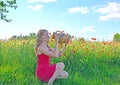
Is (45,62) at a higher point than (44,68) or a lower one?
higher

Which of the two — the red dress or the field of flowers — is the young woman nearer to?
the red dress

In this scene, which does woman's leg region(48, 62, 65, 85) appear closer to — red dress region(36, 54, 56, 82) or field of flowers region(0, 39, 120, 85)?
red dress region(36, 54, 56, 82)

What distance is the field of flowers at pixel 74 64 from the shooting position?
10930mm

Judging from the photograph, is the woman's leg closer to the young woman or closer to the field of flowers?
the young woman

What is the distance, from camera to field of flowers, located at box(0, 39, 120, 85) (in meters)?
10.9

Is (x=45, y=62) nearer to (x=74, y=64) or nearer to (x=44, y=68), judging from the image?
(x=44, y=68)

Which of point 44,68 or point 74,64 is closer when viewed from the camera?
point 44,68

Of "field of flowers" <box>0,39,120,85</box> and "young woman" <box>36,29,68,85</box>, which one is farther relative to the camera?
"field of flowers" <box>0,39,120,85</box>

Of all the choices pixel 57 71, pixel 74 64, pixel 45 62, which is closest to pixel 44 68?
pixel 45 62

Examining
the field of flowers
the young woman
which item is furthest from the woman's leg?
the field of flowers

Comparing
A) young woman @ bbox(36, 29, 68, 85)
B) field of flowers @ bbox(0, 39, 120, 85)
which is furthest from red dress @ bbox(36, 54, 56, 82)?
field of flowers @ bbox(0, 39, 120, 85)

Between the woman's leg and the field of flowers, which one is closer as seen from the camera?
the woman's leg

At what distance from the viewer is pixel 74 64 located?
42.2 feet

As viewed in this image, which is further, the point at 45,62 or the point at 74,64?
the point at 74,64
